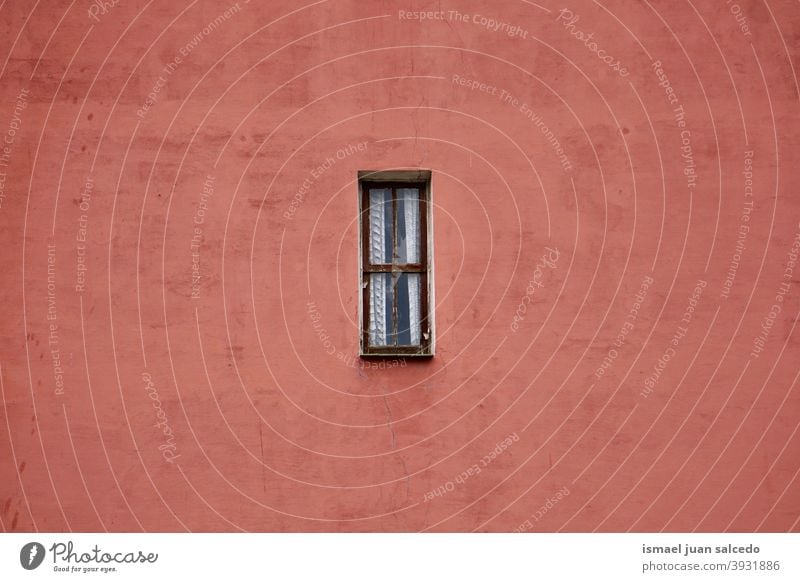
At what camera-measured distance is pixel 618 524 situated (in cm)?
1135

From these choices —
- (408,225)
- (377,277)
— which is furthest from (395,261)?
(408,225)

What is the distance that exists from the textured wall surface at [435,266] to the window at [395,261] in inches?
8.4

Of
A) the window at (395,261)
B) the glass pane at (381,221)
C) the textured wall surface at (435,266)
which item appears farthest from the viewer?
the glass pane at (381,221)

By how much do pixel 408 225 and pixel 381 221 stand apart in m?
0.23

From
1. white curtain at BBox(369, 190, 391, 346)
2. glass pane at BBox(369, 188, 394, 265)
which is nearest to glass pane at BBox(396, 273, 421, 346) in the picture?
white curtain at BBox(369, 190, 391, 346)

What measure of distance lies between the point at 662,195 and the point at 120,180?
173 inches

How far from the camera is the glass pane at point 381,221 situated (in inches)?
469

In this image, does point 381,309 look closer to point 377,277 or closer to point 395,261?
point 377,277

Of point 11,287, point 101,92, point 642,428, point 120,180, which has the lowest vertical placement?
point 642,428

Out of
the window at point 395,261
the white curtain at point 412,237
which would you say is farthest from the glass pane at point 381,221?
the white curtain at point 412,237

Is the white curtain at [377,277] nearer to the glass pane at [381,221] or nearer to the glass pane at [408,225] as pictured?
the glass pane at [381,221]

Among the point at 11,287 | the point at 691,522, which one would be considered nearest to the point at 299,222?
the point at 11,287

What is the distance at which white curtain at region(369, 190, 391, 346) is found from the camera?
38.7ft

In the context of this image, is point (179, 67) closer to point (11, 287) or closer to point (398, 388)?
point (11, 287)
